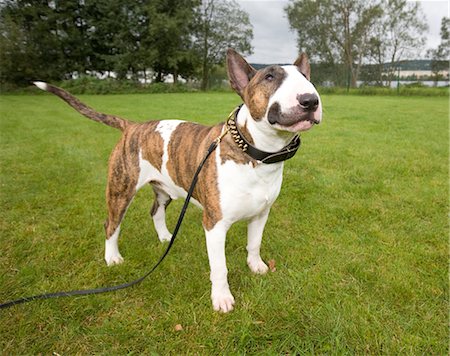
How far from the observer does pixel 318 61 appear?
1393 inches

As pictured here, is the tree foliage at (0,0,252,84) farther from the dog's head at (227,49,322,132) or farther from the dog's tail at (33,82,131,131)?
the dog's head at (227,49,322,132)

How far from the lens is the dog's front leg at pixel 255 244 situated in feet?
9.40

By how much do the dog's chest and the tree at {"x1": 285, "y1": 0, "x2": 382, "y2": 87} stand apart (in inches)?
1315

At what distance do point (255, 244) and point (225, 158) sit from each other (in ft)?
3.27

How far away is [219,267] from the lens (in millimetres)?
2510

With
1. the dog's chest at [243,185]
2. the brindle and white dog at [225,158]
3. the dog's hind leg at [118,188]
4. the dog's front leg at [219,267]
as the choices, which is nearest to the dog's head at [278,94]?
the brindle and white dog at [225,158]

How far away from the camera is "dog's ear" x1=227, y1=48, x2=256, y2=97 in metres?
2.26

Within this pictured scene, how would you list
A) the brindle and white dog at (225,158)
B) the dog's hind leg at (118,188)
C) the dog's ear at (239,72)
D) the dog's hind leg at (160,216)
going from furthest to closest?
1. the dog's hind leg at (160,216)
2. the dog's hind leg at (118,188)
3. the dog's ear at (239,72)
4. the brindle and white dog at (225,158)

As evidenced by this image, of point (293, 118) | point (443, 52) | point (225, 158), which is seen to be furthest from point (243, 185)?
point (443, 52)

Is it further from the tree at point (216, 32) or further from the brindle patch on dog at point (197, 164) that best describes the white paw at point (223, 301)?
the tree at point (216, 32)

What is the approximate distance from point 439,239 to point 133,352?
9.99ft

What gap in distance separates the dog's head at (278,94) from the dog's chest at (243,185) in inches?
14.1

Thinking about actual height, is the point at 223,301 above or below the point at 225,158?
below

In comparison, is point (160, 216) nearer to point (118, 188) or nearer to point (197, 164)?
point (118, 188)
